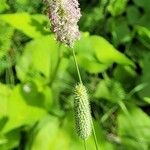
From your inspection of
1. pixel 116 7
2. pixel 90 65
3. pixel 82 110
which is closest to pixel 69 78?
pixel 90 65

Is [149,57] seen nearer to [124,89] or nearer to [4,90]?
[124,89]

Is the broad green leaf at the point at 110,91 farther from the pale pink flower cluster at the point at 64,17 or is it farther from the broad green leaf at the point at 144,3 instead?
the pale pink flower cluster at the point at 64,17

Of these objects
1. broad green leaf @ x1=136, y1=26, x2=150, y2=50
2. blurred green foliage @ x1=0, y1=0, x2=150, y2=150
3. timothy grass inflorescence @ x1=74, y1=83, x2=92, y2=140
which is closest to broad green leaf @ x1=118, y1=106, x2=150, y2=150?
blurred green foliage @ x1=0, y1=0, x2=150, y2=150

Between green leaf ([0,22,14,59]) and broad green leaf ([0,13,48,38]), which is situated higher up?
broad green leaf ([0,13,48,38])

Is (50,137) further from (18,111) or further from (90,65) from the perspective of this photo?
(90,65)

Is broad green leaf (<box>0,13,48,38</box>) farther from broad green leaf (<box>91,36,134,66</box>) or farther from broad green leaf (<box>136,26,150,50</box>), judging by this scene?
broad green leaf (<box>136,26,150,50</box>)

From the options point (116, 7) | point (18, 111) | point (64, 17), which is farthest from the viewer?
point (116, 7)

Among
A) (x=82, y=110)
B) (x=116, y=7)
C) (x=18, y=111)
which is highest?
(x=116, y=7)

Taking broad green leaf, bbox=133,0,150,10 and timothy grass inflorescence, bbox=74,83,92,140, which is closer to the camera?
timothy grass inflorescence, bbox=74,83,92,140
